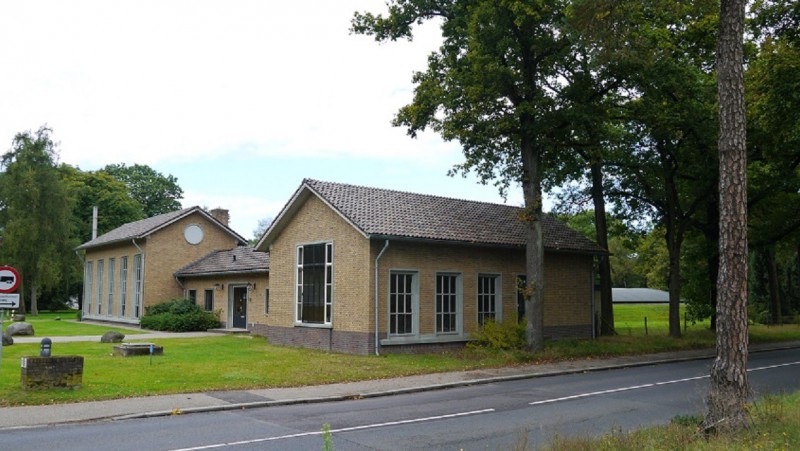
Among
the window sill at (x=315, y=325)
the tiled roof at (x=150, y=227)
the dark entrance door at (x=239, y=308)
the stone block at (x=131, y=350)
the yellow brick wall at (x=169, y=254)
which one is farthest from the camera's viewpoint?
the tiled roof at (x=150, y=227)

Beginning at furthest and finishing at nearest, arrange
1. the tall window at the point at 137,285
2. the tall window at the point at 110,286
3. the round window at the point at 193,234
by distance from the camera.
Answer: the tall window at the point at 110,286 → the round window at the point at 193,234 → the tall window at the point at 137,285

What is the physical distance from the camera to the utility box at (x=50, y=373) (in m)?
12.9

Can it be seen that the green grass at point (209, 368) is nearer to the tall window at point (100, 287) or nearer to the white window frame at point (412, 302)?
the white window frame at point (412, 302)

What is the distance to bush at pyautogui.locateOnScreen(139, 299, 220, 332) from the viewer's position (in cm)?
3269

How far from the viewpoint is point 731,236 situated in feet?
29.5

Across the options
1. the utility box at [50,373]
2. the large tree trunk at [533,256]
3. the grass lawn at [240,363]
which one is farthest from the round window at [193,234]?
the utility box at [50,373]

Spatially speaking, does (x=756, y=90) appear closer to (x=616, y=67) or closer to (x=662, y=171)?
(x=616, y=67)

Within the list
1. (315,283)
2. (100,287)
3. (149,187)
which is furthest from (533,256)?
(149,187)

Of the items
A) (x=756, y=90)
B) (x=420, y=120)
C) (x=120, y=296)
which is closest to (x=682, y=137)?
(x=756, y=90)

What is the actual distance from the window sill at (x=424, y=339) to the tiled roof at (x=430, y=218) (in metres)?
3.30

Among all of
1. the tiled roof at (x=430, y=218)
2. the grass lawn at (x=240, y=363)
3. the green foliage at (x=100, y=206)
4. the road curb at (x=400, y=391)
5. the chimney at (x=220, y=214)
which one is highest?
the green foliage at (x=100, y=206)

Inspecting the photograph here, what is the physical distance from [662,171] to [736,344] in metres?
19.4

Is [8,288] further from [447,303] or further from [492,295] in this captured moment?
[492,295]

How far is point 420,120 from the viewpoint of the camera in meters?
21.4
